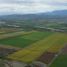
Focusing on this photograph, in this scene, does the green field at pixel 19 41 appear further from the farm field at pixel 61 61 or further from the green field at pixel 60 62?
the green field at pixel 60 62

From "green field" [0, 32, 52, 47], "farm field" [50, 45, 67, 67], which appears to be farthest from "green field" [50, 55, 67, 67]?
"green field" [0, 32, 52, 47]

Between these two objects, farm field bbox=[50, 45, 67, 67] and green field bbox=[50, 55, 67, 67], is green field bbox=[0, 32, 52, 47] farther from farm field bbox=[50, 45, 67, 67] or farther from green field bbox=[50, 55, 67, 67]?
green field bbox=[50, 55, 67, 67]

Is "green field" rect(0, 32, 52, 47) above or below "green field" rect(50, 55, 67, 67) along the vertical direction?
above

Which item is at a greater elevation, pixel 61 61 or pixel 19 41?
pixel 19 41

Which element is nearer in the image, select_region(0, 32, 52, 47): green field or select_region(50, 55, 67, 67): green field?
select_region(50, 55, 67, 67): green field

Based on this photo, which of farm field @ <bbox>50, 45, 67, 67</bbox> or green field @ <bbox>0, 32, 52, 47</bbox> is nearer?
farm field @ <bbox>50, 45, 67, 67</bbox>

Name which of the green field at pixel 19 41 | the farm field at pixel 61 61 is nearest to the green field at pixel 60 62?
the farm field at pixel 61 61

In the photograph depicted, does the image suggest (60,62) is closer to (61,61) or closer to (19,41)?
(61,61)

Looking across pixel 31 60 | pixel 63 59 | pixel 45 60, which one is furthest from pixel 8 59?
pixel 63 59

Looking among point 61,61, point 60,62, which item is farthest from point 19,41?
point 60,62

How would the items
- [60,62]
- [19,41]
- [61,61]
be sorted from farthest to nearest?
[19,41]
[61,61]
[60,62]

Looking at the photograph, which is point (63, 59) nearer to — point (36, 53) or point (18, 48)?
point (36, 53)
